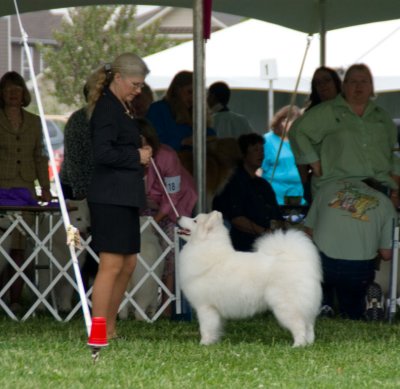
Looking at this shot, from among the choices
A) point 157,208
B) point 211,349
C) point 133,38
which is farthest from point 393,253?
point 133,38

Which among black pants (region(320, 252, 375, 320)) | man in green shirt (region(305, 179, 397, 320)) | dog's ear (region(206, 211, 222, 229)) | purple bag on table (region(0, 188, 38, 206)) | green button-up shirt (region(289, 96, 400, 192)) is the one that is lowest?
black pants (region(320, 252, 375, 320))

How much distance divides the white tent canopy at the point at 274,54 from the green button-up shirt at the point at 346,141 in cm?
500

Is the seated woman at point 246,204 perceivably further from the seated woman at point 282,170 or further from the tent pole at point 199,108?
the seated woman at point 282,170

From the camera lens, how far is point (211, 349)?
21.9 feet

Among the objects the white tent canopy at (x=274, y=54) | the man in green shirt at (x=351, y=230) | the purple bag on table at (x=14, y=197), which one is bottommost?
the man in green shirt at (x=351, y=230)

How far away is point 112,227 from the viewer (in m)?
6.62

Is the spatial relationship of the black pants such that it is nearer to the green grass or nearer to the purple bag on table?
the green grass

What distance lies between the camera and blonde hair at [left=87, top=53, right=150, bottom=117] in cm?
664

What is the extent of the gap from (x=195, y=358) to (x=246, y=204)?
323cm

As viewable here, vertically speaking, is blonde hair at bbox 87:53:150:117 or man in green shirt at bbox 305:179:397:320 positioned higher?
blonde hair at bbox 87:53:150:117

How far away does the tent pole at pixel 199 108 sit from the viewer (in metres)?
8.04

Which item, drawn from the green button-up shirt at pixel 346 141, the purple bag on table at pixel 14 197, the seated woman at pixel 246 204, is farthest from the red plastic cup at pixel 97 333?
the seated woman at pixel 246 204

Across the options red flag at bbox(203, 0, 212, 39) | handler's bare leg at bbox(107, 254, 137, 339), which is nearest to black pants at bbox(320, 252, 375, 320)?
red flag at bbox(203, 0, 212, 39)

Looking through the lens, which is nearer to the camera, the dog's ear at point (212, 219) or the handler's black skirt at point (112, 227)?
the handler's black skirt at point (112, 227)
